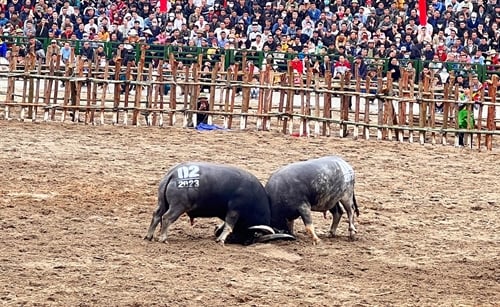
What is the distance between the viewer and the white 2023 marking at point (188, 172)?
12633 millimetres

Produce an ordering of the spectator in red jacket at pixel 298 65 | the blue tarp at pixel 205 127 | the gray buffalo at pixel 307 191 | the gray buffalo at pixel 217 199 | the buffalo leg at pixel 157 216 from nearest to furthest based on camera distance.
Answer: the gray buffalo at pixel 217 199 → the buffalo leg at pixel 157 216 → the gray buffalo at pixel 307 191 → the blue tarp at pixel 205 127 → the spectator in red jacket at pixel 298 65

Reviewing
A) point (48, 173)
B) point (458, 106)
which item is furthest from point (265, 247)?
point (458, 106)

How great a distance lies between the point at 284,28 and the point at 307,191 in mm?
21193

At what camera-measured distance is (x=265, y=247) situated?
12711 millimetres

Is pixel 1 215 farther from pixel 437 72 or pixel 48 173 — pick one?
pixel 437 72

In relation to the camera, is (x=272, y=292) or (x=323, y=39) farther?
(x=323, y=39)

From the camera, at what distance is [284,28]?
33875mm

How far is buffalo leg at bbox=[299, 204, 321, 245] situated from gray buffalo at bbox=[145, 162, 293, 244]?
41cm

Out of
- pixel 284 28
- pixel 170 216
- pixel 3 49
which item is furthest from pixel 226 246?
pixel 284 28

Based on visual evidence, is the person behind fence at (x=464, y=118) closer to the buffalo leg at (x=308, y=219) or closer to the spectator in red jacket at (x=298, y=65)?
the spectator in red jacket at (x=298, y=65)

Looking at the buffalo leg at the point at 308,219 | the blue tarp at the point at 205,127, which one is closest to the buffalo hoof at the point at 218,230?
the buffalo leg at the point at 308,219

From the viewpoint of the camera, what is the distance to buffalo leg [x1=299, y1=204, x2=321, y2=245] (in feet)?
42.9

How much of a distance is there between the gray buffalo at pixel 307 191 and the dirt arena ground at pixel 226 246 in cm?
39

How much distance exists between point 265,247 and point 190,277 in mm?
1745
